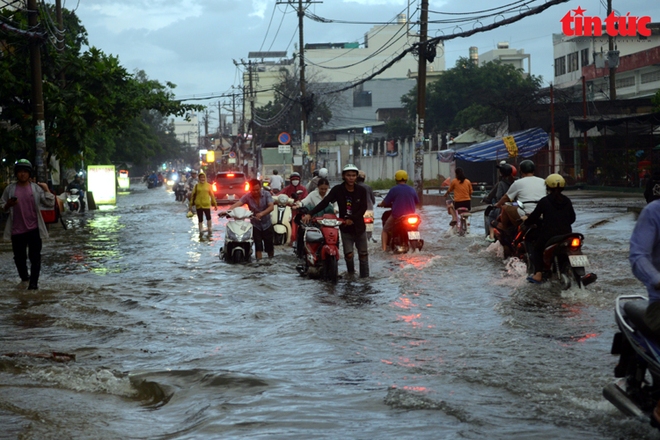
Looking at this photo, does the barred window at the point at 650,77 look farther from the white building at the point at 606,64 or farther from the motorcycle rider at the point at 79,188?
the motorcycle rider at the point at 79,188

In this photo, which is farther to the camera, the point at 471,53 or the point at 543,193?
the point at 471,53

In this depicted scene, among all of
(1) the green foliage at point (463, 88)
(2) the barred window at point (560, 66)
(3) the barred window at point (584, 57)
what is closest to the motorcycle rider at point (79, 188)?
(1) the green foliage at point (463, 88)

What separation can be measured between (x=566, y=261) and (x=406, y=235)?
17.4 feet

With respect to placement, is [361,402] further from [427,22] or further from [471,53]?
[471,53]

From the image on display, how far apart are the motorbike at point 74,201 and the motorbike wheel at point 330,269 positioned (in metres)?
23.1

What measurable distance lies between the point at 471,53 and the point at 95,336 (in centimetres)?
9640

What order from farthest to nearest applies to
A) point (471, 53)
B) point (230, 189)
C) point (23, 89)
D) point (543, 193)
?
point (471, 53) < point (230, 189) < point (23, 89) < point (543, 193)

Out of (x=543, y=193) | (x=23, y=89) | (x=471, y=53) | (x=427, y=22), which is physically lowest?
(x=543, y=193)

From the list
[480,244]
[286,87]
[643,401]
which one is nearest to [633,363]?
[643,401]

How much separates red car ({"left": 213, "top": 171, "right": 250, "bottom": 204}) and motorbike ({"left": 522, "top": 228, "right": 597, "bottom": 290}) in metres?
29.1

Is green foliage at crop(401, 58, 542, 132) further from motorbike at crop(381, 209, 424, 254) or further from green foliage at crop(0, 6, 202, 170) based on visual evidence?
motorbike at crop(381, 209, 424, 254)

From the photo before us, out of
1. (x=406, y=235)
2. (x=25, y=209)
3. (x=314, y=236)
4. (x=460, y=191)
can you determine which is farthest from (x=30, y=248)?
(x=460, y=191)

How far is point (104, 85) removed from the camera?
28531mm

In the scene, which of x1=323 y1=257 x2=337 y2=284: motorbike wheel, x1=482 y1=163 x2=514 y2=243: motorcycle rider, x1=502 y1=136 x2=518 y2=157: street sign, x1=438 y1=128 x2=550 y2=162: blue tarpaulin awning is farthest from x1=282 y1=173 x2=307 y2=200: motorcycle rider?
x1=438 y1=128 x2=550 y2=162: blue tarpaulin awning
